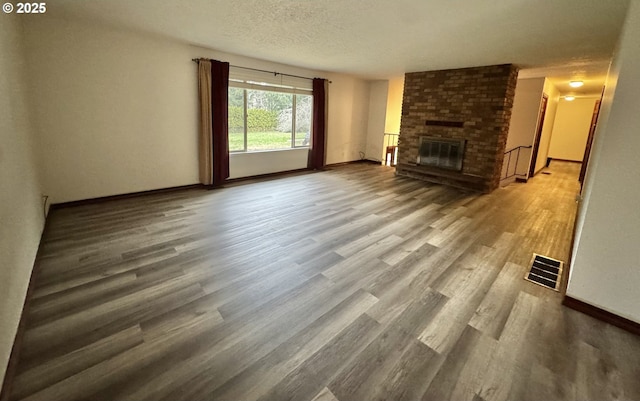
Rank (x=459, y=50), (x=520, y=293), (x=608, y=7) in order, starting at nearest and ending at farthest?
1. (x=520, y=293)
2. (x=608, y=7)
3. (x=459, y=50)

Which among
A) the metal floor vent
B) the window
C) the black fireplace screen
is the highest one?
the window

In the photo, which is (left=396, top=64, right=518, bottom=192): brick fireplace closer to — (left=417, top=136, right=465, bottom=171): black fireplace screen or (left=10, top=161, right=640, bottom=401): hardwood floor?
(left=417, top=136, right=465, bottom=171): black fireplace screen

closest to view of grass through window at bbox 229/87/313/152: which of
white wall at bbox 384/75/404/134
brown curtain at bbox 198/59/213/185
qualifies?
brown curtain at bbox 198/59/213/185

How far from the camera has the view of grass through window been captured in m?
5.57

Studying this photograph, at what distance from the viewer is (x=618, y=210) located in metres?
1.96

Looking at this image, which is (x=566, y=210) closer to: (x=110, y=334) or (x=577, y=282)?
(x=577, y=282)

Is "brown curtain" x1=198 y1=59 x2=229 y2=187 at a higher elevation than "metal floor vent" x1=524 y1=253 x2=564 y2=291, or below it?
higher

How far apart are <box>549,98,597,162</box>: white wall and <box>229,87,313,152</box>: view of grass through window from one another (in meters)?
9.70

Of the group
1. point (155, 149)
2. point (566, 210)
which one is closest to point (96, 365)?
point (155, 149)

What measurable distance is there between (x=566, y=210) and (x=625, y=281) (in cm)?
330

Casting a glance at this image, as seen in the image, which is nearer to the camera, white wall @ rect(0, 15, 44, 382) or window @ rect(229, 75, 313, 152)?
white wall @ rect(0, 15, 44, 382)

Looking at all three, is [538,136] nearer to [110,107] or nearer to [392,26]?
[392,26]

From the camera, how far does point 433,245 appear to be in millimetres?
3148

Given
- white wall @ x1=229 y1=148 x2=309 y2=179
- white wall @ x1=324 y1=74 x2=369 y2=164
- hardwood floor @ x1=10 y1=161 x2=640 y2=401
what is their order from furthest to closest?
white wall @ x1=324 y1=74 x2=369 y2=164 → white wall @ x1=229 y1=148 x2=309 y2=179 → hardwood floor @ x1=10 y1=161 x2=640 y2=401
